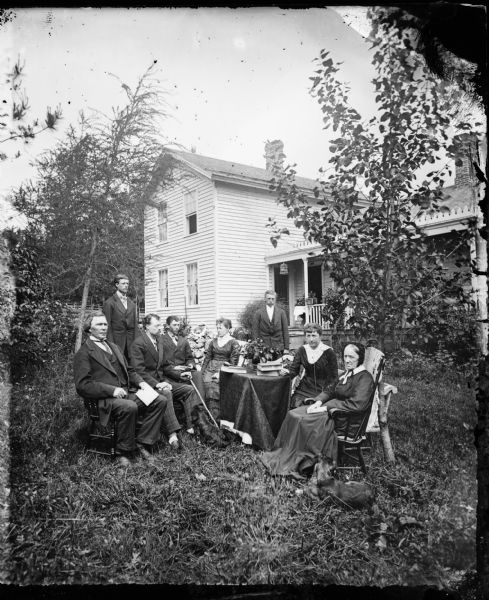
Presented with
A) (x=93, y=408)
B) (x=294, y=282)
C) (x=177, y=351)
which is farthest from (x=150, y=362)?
(x=294, y=282)

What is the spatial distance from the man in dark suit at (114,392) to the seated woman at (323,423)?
130 centimetres

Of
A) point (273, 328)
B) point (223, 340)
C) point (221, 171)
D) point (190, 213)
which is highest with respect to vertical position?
point (221, 171)

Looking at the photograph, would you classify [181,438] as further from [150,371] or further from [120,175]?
[120,175]

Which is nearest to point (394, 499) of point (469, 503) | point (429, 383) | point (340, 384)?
point (469, 503)

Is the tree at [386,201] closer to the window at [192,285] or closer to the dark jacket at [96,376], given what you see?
the dark jacket at [96,376]

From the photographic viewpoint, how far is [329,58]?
324 centimetres

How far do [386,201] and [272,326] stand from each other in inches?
151

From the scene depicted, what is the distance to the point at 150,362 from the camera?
512cm

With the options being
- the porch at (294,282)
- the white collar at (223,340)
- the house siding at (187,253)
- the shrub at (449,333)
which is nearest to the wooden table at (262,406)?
the white collar at (223,340)

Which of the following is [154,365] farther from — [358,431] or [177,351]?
[358,431]

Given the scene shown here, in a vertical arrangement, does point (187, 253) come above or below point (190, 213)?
below

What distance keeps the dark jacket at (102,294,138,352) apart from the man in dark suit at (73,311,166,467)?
980 millimetres

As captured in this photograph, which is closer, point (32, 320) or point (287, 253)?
point (32, 320)

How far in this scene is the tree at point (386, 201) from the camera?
3385 mm
